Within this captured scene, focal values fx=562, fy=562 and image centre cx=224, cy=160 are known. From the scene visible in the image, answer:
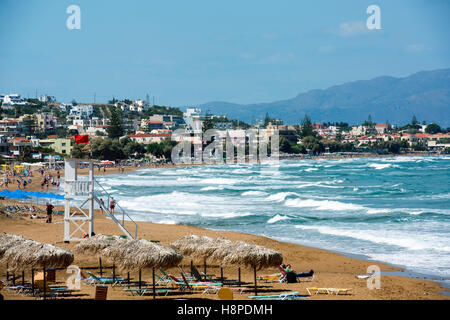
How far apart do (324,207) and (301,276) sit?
17249 millimetres

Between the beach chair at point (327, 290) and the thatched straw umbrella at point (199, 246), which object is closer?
the beach chair at point (327, 290)

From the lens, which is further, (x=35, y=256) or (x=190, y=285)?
(x=190, y=285)

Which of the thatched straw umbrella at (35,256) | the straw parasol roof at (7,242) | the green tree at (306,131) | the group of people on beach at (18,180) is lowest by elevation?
the group of people on beach at (18,180)

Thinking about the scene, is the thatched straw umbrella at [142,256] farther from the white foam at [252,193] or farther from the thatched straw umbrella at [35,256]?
the white foam at [252,193]

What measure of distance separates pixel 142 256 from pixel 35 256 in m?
2.23

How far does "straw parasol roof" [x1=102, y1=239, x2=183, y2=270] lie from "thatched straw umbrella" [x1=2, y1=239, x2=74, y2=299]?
3.67 ft

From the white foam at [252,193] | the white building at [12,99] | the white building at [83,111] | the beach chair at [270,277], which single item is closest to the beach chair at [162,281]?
the beach chair at [270,277]

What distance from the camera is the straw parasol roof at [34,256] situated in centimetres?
1180

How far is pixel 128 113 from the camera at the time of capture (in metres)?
183

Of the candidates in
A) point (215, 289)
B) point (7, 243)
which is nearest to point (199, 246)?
point (215, 289)

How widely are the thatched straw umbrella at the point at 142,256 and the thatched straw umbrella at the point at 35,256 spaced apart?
1121 millimetres

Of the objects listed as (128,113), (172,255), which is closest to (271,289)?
(172,255)

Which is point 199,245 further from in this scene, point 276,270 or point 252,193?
point 252,193

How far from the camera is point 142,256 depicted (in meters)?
12.0
